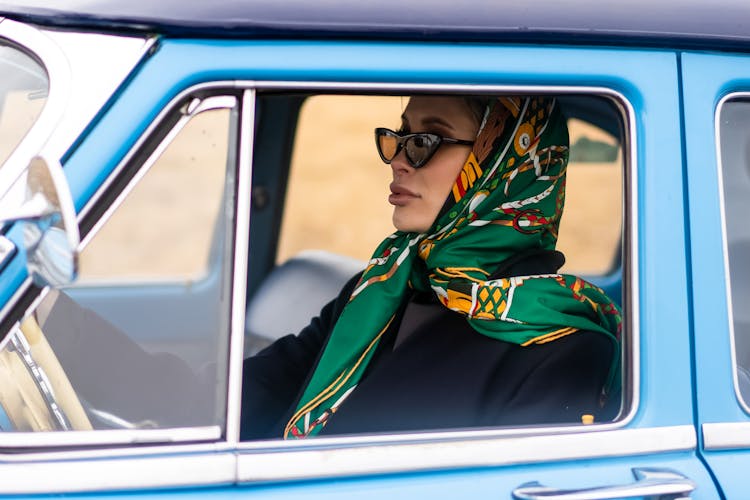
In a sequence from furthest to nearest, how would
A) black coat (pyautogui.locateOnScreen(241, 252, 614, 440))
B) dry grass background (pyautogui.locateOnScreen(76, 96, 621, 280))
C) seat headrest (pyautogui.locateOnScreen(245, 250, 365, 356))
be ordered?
dry grass background (pyautogui.locateOnScreen(76, 96, 621, 280)) → seat headrest (pyautogui.locateOnScreen(245, 250, 365, 356)) → black coat (pyautogui.locateOnScreen(241, 252, 614, 440))

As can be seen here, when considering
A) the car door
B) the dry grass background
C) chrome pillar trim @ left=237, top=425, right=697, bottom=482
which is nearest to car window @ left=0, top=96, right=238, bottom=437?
chrome pillar trim @ left=237, top=425, right=697, bottom=482

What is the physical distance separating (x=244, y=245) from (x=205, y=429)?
0.27 meters

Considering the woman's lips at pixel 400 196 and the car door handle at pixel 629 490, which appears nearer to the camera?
the car door handle at pixel 629 490

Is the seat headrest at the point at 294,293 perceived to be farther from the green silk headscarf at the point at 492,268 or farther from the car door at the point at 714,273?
the car door at the point at 714,273

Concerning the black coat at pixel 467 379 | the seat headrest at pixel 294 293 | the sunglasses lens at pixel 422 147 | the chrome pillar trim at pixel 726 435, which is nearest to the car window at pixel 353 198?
the seat headrest at pixel 294 293

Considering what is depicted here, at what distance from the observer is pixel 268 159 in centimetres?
359

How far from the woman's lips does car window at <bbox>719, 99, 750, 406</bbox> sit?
698 mm

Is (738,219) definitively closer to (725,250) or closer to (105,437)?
(725,250)

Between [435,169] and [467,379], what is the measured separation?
1.57ft

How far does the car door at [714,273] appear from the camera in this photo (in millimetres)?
1576

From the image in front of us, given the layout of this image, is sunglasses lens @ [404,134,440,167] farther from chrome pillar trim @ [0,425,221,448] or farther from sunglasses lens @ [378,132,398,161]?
chrome pillar trim @ [0,425,221,448]

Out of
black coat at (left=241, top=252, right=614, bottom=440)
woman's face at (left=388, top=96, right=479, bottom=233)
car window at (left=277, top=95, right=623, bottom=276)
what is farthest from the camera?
car window at (left=277, top=95, right=623, bottom=276)

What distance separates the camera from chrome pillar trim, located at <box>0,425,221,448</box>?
141cm

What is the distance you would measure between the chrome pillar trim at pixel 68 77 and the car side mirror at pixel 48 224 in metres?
0.09
